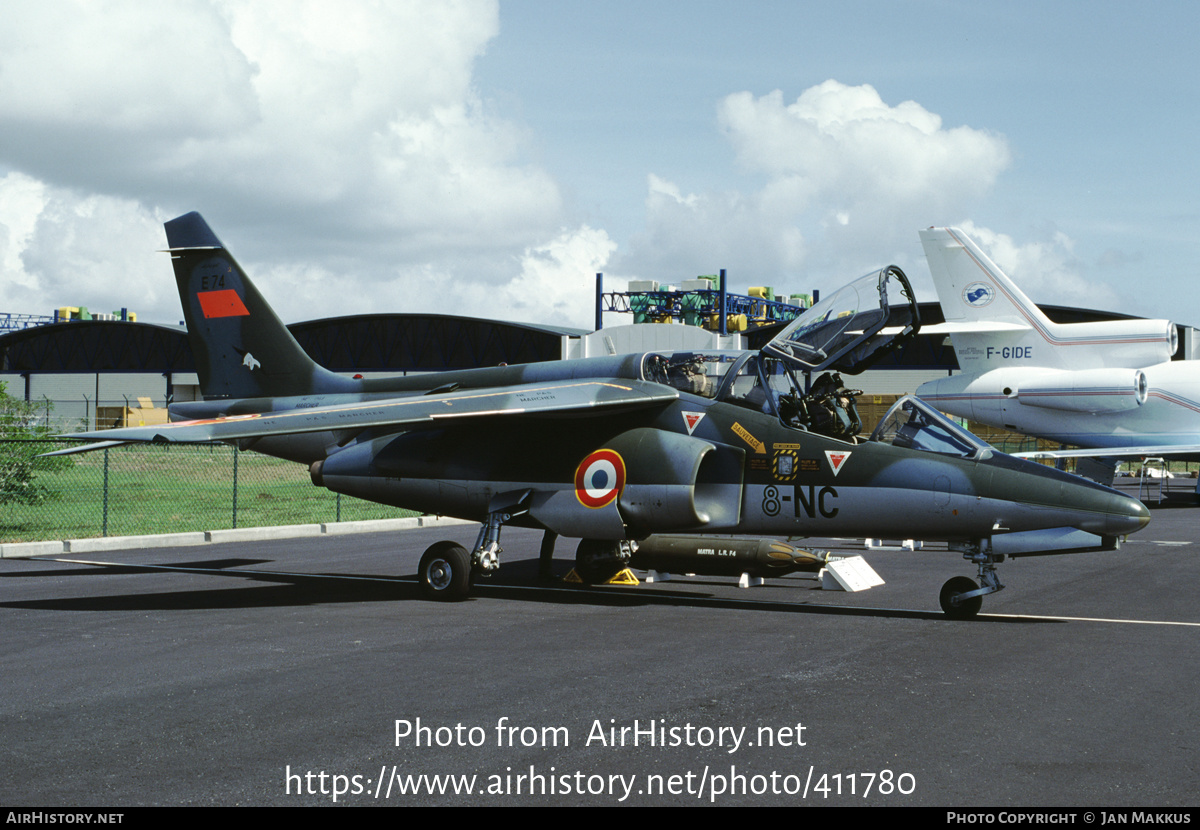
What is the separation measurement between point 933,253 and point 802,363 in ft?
66.3

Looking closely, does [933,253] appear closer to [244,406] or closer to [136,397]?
[244,406]

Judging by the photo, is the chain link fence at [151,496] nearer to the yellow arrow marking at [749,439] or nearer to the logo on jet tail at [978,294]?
the yellow arrow marking at [749,439]

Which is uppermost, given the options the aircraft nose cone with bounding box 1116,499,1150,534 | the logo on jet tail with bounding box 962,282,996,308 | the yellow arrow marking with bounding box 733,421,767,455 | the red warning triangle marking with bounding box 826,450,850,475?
the logo on jet tail with bounding box 962,282,996,308

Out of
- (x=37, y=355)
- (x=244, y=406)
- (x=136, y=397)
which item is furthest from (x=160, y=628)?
(x=37, y=355)

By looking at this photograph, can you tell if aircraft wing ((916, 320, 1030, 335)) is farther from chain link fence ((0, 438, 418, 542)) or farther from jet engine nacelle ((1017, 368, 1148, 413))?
chain link fence ((0, 438, 418, 542))

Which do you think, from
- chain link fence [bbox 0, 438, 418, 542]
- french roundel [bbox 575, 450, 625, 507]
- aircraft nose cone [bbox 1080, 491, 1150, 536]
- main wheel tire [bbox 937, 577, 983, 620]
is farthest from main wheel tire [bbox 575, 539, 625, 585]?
chain link fence [bbox 0, 438, 418, 542]

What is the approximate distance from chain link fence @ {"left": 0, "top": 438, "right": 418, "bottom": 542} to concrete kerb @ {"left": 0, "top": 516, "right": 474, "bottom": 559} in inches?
28.9

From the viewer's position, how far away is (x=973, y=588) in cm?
1098

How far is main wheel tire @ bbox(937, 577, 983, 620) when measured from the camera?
10.9 m

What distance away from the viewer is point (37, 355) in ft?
232

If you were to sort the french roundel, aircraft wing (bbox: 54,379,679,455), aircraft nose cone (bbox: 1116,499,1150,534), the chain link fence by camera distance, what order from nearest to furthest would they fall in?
aircraft nose cone (bbox: 1116,499,1150,534) < aircraft wing (bbox: 54,379,679,455) < the french roundel < the chain link fence

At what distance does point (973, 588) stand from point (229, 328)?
11.6 m

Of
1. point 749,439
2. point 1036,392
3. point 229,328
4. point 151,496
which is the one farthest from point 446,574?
point 1036,392

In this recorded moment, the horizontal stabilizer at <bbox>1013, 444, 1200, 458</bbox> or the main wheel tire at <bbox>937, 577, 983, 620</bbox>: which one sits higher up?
the horizontal stabilizer at <bbox>1013, 444, 1200, 458</bbox>
